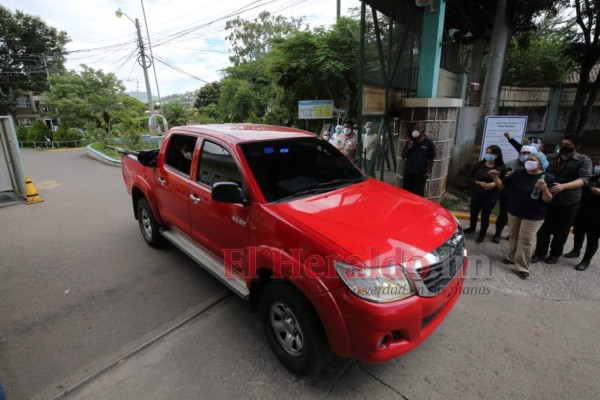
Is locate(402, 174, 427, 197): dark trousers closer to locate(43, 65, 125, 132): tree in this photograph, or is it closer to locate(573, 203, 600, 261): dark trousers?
locate(573, 203, 600, 261): dark trousers

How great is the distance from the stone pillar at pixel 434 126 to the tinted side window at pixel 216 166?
4334mm

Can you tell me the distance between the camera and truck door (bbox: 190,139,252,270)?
2.87 metres

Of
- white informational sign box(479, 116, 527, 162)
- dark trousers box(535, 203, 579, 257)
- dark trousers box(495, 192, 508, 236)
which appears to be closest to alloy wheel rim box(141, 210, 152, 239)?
dark trousers box(495, 192, 508, 236)

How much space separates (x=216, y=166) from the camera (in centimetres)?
327

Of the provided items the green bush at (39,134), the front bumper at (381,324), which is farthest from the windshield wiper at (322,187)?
the green bush at (39,134)

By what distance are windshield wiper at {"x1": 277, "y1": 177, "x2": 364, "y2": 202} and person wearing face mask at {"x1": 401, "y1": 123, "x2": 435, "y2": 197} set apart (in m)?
2.60

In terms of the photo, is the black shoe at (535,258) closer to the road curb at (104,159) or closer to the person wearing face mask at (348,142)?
the person wearing face mask at (348,142)

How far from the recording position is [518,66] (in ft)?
63.0

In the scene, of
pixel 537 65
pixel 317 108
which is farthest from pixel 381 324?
pixel 537 65

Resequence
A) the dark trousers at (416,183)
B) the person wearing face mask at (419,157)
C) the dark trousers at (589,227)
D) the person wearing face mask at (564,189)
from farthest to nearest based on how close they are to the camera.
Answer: the dark trousers at (416,183), the person wearing face mask at (419,157), the dark trousers at (589,227), the person wearing face mask at (564,189)

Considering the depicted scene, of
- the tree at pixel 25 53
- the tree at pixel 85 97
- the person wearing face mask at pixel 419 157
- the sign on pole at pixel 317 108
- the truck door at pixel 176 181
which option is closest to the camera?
the truck door at pixel 176 181

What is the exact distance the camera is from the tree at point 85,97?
2816 centimetres

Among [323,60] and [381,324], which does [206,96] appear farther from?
[381,324]

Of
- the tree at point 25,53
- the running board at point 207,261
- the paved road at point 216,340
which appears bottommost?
the paved road at point 216,340
